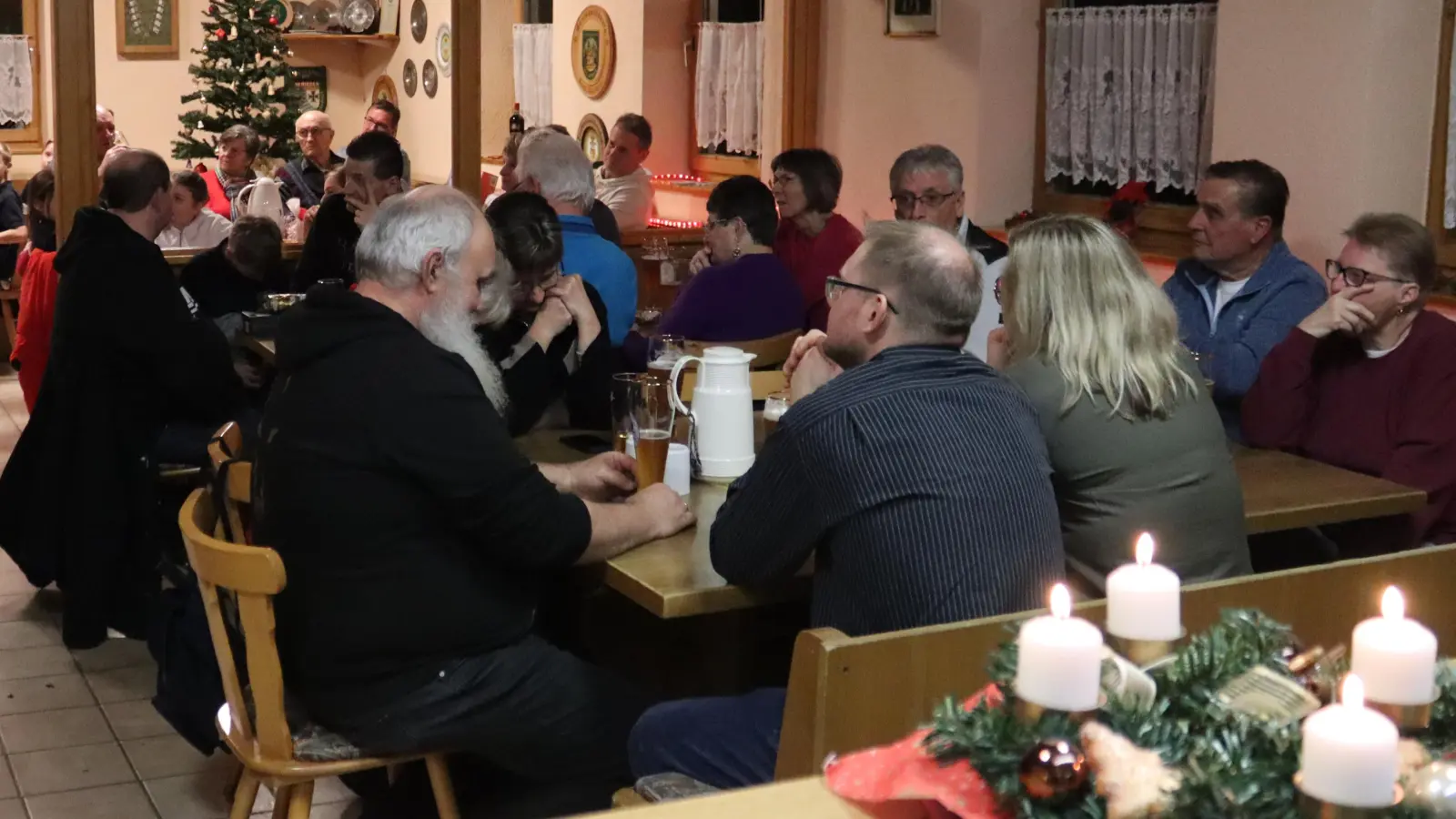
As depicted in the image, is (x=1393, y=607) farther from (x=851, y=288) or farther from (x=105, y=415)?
(x=105, y=415)

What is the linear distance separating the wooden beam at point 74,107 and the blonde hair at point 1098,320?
3416 mm

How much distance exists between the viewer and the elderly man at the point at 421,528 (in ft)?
7.82

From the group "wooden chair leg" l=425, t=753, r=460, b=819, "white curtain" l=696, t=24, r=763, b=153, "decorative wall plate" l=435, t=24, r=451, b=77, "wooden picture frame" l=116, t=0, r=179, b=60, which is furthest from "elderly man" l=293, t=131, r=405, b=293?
"wooden picture frame" l=116, t=0, r=179, b=60

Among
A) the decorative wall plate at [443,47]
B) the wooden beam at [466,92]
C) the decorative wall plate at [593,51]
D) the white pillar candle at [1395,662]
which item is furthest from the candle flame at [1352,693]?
the decorative wall plate at [443,47]

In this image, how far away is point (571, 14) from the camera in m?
9.06

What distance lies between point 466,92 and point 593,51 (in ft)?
9.17

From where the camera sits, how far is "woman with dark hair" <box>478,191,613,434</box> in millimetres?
3291

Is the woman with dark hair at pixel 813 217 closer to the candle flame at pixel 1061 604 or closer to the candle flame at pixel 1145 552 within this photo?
the candle flame at pixel 1145 552

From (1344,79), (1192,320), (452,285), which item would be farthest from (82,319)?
(1344,79)

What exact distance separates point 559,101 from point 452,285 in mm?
6976

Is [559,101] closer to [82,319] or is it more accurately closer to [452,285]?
[82,319]

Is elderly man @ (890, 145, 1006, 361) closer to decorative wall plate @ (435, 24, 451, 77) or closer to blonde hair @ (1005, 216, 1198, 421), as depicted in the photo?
blonde hair @ (1005, 216, 1198, 421)

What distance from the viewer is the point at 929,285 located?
229 cm

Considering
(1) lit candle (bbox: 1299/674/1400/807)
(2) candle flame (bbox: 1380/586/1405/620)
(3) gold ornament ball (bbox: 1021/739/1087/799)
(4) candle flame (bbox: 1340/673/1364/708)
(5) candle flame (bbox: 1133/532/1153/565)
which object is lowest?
(3) gold ornament ball (bbox: 1021/739/1087/799)
